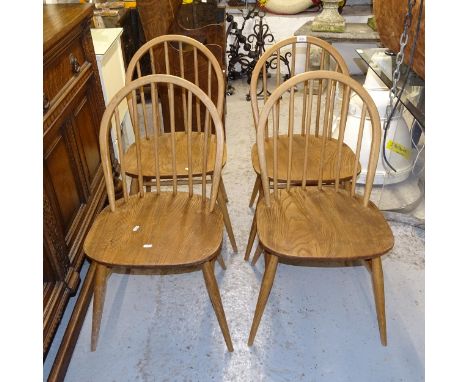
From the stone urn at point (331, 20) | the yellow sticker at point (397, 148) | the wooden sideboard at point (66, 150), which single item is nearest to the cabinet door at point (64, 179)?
the wooden sideboard at point (66, 150)

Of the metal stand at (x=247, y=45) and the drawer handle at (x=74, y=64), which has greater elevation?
the drawer handle at (x=74, y=64)

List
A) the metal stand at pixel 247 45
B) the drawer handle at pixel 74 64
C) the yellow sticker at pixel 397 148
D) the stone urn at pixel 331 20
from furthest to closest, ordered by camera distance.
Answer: the metal stand at pixel 247 45, the stone urn at pixel 331 20, the yellow sticker at pixel 397 148, the drawer handle at pixel 74 64

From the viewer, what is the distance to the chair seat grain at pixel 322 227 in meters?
1.21

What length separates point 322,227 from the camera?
1295 millimetres

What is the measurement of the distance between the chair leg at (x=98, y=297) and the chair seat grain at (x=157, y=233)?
3.8 inches

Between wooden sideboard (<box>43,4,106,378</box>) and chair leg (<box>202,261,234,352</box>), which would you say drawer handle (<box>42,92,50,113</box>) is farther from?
chair leg (<box>202,261,234,352</box>)

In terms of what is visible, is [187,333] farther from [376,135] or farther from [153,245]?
[376,135]

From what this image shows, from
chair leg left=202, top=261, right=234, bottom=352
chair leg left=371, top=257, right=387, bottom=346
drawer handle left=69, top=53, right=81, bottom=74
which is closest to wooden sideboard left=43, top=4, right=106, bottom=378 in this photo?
drawer handle left=69, top=53, right=81, bottom=74

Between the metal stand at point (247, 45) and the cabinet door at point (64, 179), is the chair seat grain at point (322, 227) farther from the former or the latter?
the metal stand at point (247, 45)

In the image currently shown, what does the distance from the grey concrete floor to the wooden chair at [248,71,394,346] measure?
102 millimetres

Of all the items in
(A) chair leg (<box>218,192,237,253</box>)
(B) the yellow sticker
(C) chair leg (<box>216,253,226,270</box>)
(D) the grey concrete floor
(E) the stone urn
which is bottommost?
(D) the grey concrete floor

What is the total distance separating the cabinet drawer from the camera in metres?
1.30

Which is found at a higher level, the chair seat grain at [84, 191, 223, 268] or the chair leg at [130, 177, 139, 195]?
the chair seat grain at [84, 191, 223, 268]

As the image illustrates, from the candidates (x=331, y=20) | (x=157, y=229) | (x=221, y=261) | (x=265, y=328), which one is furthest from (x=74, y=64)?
(x=331, y=20)
